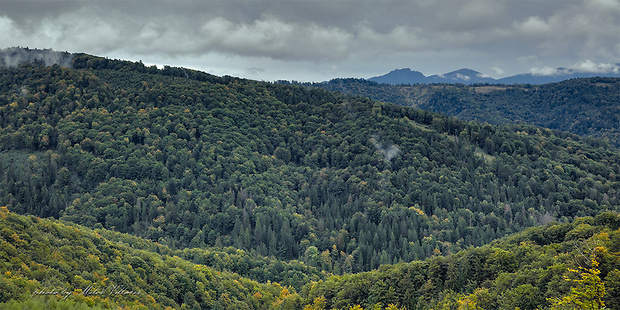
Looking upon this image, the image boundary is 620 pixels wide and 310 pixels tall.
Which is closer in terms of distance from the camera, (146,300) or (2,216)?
(2,216)

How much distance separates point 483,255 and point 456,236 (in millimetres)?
113618

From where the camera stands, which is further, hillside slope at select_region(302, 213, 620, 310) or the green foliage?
the green foliage

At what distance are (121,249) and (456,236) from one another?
149 metres

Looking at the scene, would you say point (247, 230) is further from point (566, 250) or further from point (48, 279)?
point (566, 250)

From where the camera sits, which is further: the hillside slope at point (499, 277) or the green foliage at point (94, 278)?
the green foliage at point (94, 278)

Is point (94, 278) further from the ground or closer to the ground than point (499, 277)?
closer to the ground

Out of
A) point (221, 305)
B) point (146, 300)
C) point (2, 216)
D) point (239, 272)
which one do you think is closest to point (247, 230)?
point (239, 272)

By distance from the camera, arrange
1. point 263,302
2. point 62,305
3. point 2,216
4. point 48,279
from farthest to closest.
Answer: point 263,302 < point 2,216 < point 48,279 < point 62,305

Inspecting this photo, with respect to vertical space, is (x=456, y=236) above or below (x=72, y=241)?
below

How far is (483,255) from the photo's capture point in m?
87.2

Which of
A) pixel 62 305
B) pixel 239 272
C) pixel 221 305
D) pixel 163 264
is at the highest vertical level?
pixel 62 305

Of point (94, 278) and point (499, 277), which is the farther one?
point (94, 278)

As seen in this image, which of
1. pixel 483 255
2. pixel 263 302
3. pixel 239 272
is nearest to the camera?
pixel 483 255

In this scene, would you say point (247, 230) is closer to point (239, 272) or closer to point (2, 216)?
point (239, 272)
